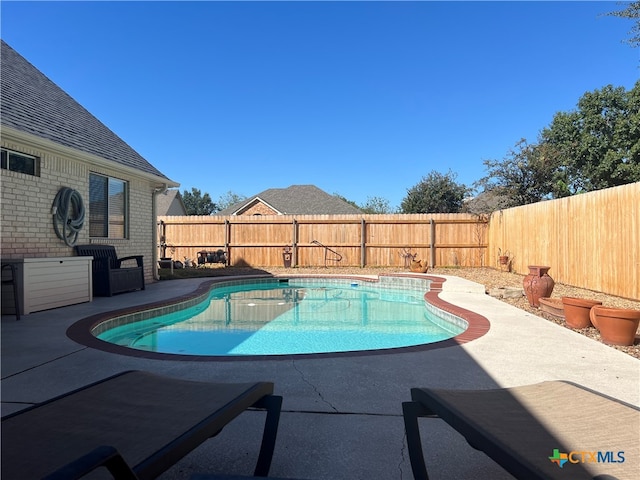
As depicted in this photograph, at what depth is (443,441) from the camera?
84.2 inches

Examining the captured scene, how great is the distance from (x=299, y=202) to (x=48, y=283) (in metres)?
21.3

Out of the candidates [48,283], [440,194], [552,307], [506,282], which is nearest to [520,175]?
[440,194]

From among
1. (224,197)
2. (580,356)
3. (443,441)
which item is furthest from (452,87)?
(224,197)

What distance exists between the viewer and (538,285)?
667 cm

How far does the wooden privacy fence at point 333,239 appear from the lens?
14.5 metres

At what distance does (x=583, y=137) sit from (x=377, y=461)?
23432 millimetres

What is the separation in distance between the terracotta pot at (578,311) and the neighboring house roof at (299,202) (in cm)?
2059

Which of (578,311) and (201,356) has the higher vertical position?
(578,311)

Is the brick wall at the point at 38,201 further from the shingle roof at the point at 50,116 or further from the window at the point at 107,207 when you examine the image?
the shingle roof at the point at 50,116

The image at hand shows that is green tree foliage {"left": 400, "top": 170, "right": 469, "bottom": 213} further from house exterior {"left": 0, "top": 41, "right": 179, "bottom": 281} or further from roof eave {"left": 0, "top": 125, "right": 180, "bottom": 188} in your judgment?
roof eave {"left": 0, "top": 125, "right": 180, "bottom": 188}

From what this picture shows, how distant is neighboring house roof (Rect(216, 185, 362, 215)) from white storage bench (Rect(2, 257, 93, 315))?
18619 millimetres

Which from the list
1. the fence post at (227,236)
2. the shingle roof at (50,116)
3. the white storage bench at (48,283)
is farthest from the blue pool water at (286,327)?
the fence post at (227,236)

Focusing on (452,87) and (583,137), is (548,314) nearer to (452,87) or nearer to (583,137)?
(452,87)

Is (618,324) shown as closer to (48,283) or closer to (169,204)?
(48,283)
